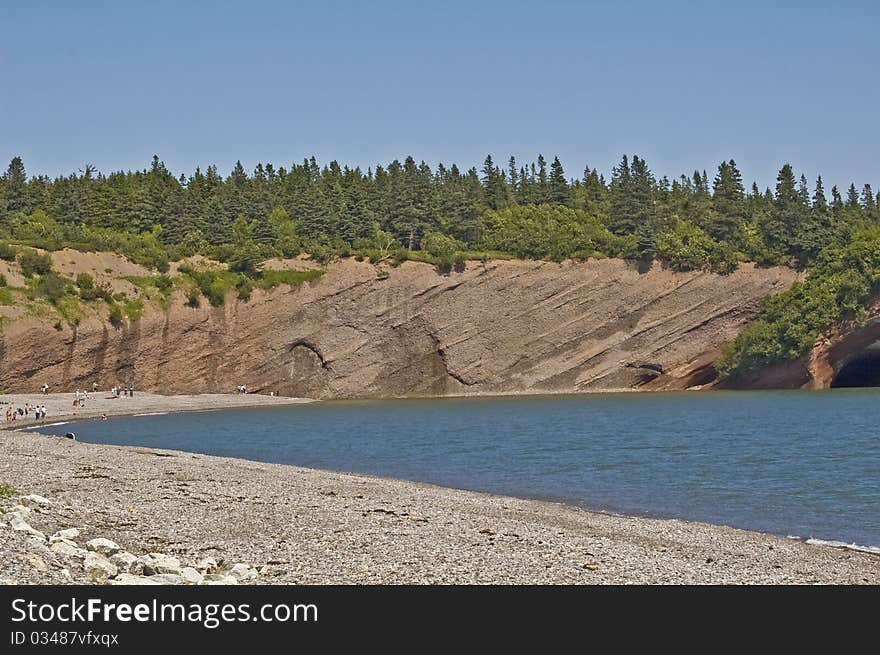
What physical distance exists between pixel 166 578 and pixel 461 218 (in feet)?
308

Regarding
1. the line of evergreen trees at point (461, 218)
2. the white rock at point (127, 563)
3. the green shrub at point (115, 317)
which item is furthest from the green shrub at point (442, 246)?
the white rock at point (127, 563)

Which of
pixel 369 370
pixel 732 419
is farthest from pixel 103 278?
pixel 732 419

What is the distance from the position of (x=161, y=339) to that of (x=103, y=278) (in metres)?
6.92

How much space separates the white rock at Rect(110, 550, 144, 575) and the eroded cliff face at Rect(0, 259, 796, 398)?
7573 centimetres

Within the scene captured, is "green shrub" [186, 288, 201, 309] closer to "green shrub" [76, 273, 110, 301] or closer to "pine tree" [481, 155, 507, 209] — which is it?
"green shrub" [76, 273, 110, 301]

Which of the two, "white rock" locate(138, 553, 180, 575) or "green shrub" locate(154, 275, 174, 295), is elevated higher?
"green shrub" locate(154, 275, 174, 295)

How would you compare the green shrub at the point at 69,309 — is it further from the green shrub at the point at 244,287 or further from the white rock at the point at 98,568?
→ the white rock at the point at 98,568

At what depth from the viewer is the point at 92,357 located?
3182 inches

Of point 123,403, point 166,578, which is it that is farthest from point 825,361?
point 166,578

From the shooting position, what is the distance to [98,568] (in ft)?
46.4

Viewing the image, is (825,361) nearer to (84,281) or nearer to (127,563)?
(84,281)

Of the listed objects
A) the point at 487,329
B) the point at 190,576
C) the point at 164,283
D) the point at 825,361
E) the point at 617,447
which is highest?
the point at 164,283

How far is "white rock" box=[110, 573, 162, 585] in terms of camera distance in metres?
13.4

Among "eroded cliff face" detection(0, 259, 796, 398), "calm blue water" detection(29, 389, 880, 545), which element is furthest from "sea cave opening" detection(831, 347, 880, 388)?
"calm blue water" detection(29, 389, 880, 545)
